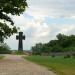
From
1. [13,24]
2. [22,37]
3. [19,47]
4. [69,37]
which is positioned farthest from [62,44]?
[13,24]

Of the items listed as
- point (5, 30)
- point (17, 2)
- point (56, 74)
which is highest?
point (17, 2)

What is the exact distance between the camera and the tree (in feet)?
190

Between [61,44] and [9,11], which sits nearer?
[9,11]

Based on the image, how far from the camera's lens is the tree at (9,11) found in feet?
190

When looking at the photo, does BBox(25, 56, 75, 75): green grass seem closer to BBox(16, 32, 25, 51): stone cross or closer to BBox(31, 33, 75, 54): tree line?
BBox(31, 33, 75, 54): tree line

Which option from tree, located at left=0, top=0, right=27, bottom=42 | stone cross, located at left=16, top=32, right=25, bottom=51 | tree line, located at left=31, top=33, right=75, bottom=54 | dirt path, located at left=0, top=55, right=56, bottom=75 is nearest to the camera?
dirt path, located at left=0, top=55, right=56, bottom=75

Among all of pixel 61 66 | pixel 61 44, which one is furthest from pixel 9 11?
pixel 61 44

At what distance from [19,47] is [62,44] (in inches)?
1373

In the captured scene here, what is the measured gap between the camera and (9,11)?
59188 millimetres

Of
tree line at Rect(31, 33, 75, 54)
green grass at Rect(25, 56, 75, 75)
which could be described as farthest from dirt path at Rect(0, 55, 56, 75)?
tree line at Rect(31, 33, 75, 54)

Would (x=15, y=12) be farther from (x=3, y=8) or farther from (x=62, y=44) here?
(x=62, y=44)

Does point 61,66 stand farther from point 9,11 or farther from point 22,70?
point 9,11

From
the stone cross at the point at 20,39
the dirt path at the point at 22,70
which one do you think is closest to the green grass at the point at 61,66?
the dirt path at the point at 22,70

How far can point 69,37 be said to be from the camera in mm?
169250
